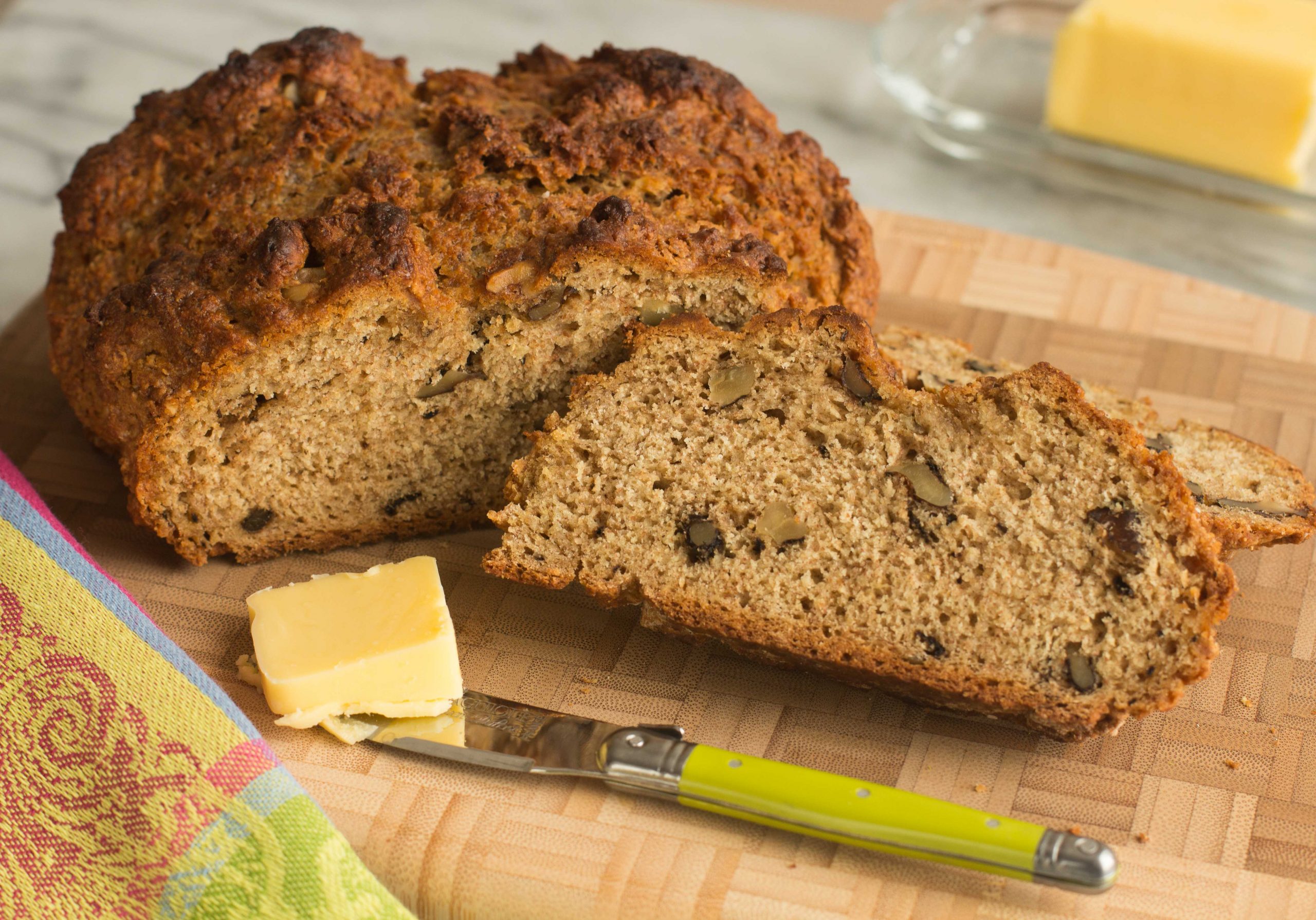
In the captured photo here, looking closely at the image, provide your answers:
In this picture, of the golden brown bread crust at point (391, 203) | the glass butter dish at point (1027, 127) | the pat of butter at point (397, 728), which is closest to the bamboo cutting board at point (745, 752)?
the pat of butter at point (397, 728)

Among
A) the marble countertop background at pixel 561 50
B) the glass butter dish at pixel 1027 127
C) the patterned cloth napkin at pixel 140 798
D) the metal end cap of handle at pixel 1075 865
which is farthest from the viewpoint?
the marble countertop background at pixel 561 50

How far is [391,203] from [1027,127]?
3.40 m

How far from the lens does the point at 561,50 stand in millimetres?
7238

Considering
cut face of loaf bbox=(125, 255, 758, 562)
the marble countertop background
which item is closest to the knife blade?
cut face of loaf bbox=(125, 255, 758, 562)

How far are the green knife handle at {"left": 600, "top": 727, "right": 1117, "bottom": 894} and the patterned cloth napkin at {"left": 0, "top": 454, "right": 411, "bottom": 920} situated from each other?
0.63m

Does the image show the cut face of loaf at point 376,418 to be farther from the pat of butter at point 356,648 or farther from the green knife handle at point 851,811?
the green knife handle at point 851,811

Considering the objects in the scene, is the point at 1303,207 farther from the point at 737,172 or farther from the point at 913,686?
the point at 913,686

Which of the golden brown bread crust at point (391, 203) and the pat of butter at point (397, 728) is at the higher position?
the golden brown bread crust at point (391, 203)

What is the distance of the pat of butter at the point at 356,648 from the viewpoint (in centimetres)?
335

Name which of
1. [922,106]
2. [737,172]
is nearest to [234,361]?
[737,172]

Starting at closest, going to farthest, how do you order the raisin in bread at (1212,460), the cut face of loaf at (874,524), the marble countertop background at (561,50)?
the cut face of loaf at (874,524)
the raisin in bread at (1212,460)
the marble countertop background at (561,50)

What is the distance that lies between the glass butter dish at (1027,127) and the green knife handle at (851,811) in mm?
3797

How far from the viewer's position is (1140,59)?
19.6ft

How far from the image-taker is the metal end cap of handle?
2893mm
